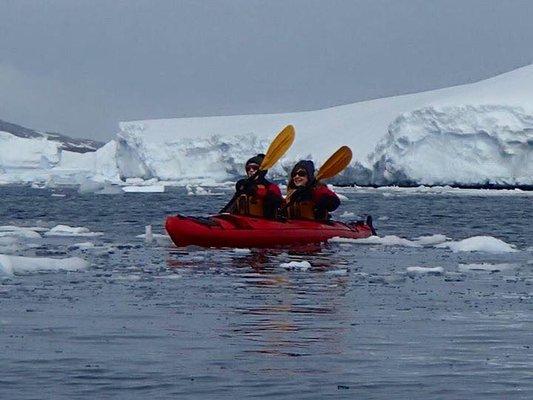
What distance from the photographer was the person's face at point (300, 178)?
56.8 feet

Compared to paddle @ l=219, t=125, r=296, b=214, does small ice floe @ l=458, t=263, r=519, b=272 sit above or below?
below

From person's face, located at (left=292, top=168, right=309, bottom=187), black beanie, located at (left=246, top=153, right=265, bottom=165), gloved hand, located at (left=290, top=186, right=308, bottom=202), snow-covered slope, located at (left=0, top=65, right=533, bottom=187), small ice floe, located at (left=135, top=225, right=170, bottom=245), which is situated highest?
snow-covered slope, located at (left=0, top=65, right=533, bottom=187)

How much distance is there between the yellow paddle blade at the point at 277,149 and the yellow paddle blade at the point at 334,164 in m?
0.68

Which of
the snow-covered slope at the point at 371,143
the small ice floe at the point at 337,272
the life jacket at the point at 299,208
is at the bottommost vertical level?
the small ice floe at the point at 337,272

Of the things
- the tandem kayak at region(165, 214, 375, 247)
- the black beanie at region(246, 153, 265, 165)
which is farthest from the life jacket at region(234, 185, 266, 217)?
the black beanie at region(246, 153, 265, 165)

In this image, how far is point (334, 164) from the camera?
19.5m

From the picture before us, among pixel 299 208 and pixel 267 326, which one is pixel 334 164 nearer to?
pixel 299 208

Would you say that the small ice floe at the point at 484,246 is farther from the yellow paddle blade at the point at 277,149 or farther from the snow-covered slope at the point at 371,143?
the snow-covered slope at the point at 371,143

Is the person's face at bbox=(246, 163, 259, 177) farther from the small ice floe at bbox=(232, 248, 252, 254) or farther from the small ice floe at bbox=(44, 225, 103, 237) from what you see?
the small ice floe at bbox=(44, 225, 103, 237)

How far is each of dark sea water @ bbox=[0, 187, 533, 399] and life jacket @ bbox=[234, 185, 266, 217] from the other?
1.17 meters

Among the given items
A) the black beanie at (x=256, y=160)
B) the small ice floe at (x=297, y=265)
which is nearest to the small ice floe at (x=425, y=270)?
the small ice floe at (x=297, y=265)

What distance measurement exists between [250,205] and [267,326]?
349 inches

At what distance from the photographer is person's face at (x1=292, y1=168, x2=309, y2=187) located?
17.3 m

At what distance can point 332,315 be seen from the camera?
8906mm
